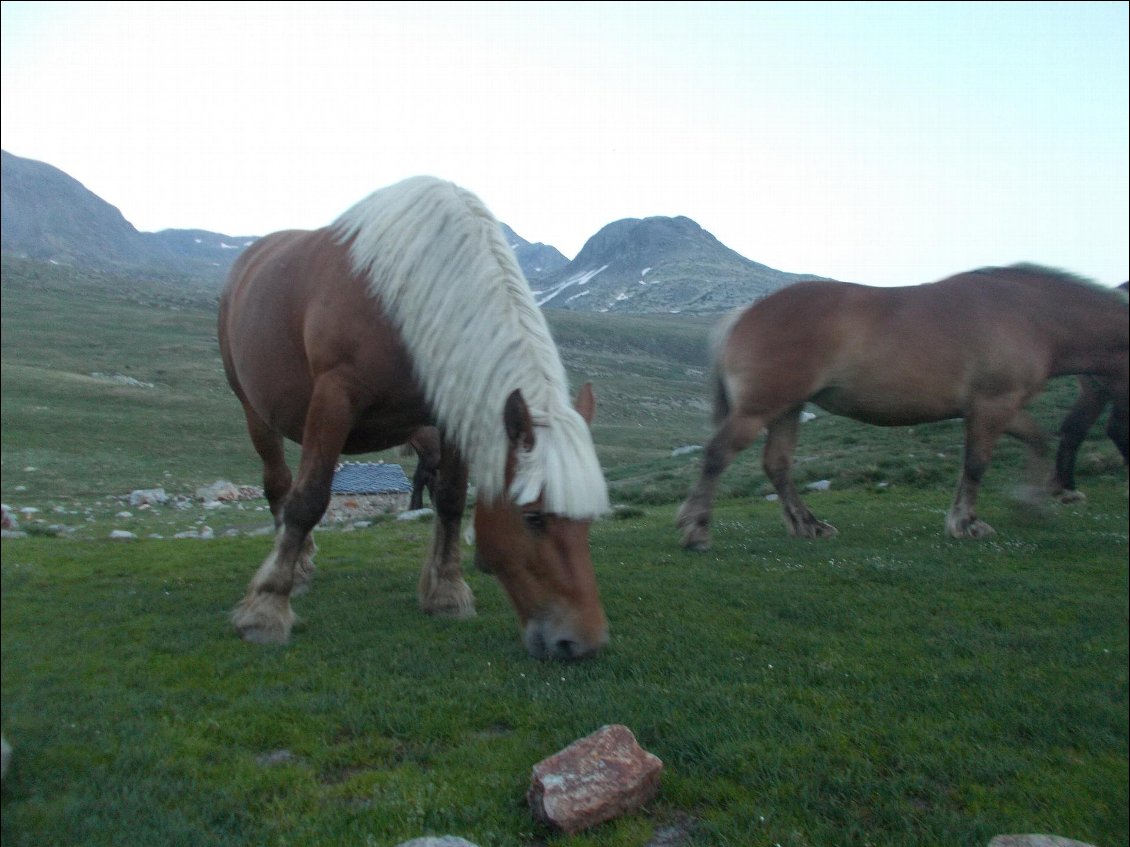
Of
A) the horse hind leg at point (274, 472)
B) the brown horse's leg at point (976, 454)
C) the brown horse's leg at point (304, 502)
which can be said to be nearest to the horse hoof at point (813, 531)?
the brown horse's leg at point (976, 454)

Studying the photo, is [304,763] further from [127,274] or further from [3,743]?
[127,274]

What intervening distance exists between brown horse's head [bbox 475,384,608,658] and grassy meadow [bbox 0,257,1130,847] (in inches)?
11.0

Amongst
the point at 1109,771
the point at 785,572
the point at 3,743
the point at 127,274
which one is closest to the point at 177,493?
the point at 127,274

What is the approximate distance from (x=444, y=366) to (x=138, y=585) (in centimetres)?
165

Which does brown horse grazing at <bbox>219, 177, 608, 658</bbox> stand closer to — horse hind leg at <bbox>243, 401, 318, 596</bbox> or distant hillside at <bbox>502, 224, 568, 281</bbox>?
horse hind leg at <bbox>243, 401, 318, 596</bbox>

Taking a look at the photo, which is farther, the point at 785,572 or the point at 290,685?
the point at 785,572

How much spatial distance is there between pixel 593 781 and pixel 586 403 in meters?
1.84

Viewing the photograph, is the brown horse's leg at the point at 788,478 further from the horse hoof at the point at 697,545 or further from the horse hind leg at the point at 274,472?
the horse hind leg at the point at 274,472

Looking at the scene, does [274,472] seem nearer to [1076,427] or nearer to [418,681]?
[418,681]

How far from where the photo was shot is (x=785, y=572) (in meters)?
6.36

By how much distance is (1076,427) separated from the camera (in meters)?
8.36

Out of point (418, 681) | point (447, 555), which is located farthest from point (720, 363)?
point (418, 681)

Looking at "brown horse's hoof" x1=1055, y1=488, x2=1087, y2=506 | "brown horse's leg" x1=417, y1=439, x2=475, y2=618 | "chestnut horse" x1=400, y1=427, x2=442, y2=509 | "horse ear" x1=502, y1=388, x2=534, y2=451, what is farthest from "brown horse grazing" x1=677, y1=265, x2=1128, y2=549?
"horse ear" x1=502, y1=388, x2=534, y2=451

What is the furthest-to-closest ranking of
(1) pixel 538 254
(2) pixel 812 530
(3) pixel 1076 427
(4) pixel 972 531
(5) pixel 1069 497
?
(5) pixel 1069 497 < (3) pixel 1076 427 < (2) pixel 812 530 < (4) pixel 972 531 < (1) pixel 538 254
